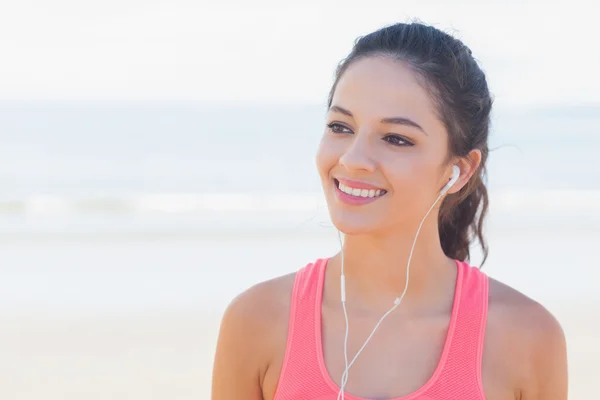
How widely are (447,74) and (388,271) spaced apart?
2.30ft

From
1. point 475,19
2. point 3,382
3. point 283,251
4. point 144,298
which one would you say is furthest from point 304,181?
point 475,19

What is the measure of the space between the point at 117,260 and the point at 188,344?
87.3 inches

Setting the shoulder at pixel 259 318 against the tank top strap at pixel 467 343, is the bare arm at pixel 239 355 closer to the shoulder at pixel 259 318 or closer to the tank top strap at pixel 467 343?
the shoulder at pixel 259 318

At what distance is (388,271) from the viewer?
2846mm

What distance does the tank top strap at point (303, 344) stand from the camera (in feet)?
8.60

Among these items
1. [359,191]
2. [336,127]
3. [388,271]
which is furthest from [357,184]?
[388,271]

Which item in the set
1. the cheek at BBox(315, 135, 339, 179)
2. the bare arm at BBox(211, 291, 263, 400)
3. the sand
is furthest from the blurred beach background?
the bare arm at BBox(211, 291, 263, 400)

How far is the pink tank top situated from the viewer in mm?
2582

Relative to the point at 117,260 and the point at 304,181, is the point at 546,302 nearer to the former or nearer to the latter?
the point at 117,260

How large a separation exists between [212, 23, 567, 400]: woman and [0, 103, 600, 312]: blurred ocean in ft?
2.11

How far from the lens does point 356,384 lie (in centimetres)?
266

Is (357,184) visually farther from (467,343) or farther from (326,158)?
(467,343)

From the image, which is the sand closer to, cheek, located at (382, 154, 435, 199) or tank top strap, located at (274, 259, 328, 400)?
tank top strap, located at (274, 259, 328, 400)

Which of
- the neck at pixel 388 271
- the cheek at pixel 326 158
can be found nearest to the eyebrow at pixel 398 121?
the cheek at pixel 326 158
